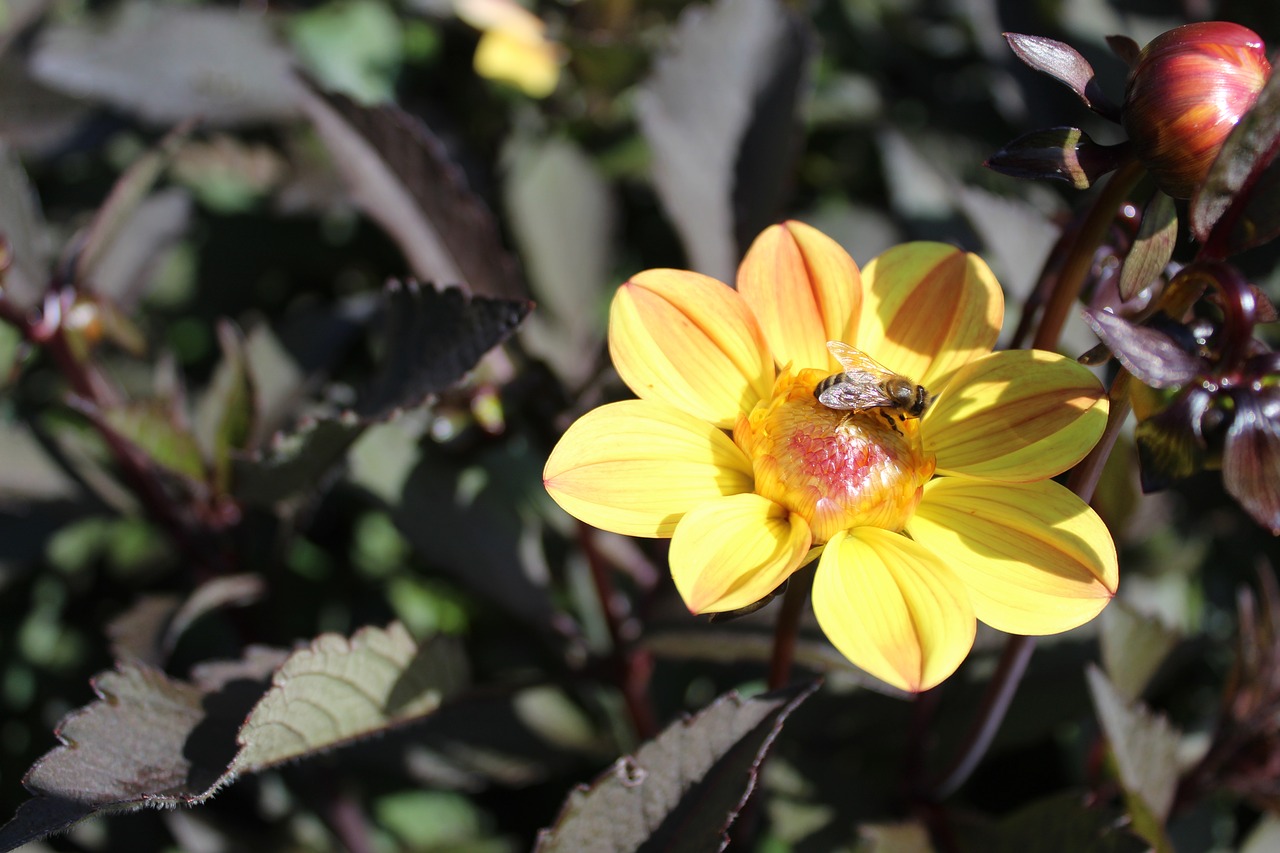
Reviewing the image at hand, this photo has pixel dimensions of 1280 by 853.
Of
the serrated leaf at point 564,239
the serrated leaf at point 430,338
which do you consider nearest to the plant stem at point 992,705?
the serrated leaf at point 430,338

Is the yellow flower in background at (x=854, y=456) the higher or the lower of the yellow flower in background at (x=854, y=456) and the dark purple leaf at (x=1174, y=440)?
the lower

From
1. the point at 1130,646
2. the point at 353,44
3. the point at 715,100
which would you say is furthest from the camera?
the point at 353,44

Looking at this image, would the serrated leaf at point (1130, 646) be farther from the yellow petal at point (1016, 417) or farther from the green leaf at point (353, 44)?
the green leaf at point (353, 44)

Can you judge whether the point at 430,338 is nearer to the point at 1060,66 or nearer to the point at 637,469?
the point at 637,469

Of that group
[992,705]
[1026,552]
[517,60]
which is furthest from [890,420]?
[517,60]

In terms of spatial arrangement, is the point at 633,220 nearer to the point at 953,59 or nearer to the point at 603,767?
the point at 953,59

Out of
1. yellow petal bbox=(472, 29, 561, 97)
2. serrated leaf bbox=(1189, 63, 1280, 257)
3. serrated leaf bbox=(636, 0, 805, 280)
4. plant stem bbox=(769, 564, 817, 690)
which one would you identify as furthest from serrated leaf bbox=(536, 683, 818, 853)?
yellow petal bbox=(472, 29, 561, 97)
